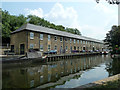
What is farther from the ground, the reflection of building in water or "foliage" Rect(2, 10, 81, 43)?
"foliage" Rect(2, 10, 81, 43)

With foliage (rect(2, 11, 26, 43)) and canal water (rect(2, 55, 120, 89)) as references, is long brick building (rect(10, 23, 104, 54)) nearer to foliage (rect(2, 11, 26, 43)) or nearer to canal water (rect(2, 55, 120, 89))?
foliage (rect(2, 11, 26, 43))

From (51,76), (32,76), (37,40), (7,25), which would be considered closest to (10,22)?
(7,25)

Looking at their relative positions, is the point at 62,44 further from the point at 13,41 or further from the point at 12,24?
the point at 12,24

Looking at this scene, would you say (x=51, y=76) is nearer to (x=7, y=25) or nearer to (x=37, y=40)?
(x=37, y=40)

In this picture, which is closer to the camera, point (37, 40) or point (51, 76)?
point (51, 76)

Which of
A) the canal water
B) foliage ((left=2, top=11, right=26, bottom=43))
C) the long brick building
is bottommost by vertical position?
the canal water

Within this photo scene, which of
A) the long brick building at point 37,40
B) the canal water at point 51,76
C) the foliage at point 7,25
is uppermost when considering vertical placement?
→ the foliage at point 7,25

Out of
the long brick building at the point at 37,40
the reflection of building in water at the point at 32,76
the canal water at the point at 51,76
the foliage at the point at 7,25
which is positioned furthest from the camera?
the foliage at the point at 7,25

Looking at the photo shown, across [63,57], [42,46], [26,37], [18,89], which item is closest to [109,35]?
[63,57]

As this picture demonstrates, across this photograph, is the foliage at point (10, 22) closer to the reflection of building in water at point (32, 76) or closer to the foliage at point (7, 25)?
the foliage at point (7, 25)

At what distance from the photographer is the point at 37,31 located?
2531 cm

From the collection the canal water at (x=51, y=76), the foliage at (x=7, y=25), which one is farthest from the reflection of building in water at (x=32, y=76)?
the foliage at (x=7, y=25)

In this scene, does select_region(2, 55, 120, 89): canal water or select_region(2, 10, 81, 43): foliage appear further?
select_region(2, 10, 81, 43): foliage

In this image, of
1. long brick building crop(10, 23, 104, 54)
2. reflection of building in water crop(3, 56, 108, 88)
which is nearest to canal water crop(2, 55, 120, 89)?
reflection of building in water crop(3, 56, 108, 88)
